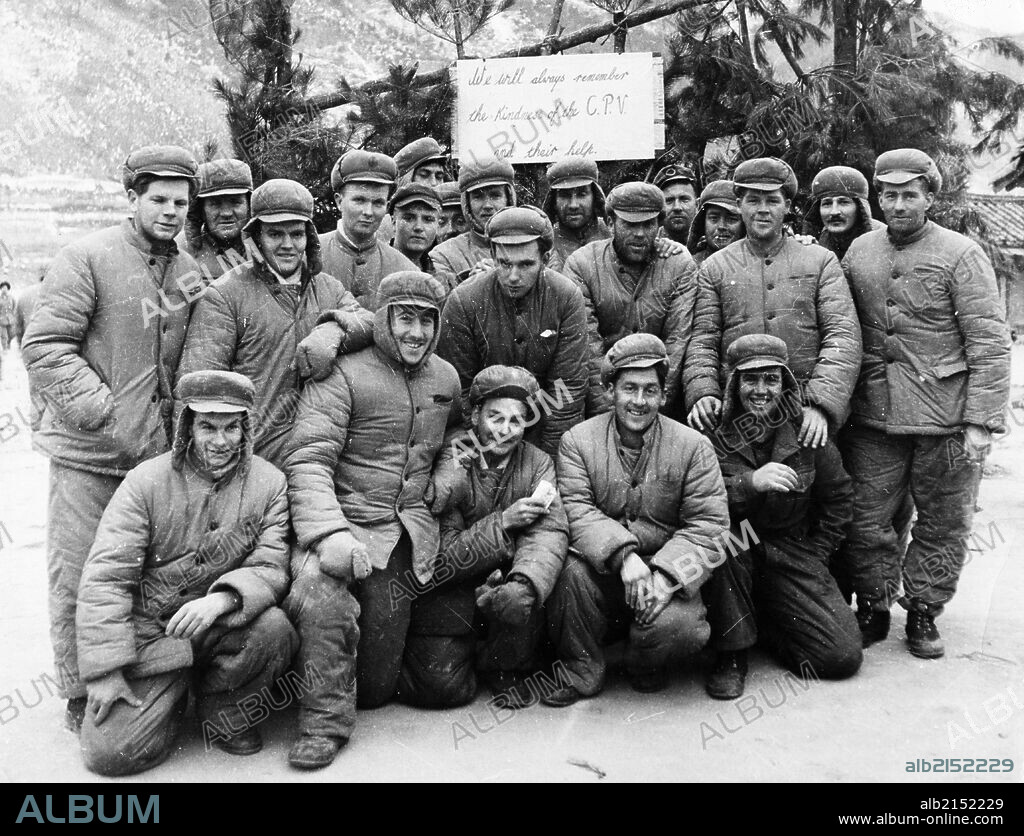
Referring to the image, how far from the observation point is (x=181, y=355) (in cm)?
409

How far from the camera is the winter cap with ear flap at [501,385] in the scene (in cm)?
406

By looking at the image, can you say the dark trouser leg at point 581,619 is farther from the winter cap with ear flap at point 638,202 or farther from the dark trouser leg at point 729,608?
the winter cap with ear flap at point 638,202

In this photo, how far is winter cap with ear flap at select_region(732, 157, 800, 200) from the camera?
183 inches

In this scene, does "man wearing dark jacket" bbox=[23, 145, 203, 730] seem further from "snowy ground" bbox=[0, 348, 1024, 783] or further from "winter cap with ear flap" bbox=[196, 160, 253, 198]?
"winter cap with ear flap" bbox=[196, 160, 253, 198]

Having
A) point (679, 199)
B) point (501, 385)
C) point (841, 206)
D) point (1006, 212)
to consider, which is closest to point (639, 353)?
point (501, 385)

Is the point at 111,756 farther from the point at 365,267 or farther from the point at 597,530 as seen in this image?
the point at 365,267

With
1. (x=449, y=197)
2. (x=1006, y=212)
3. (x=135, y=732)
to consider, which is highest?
(x=1006, y=212)

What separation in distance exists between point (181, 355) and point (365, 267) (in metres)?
1.20

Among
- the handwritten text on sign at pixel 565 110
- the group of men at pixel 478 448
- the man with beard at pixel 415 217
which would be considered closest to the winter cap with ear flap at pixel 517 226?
the group of men at pixel 478 448

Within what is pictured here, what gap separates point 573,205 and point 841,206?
1.54m

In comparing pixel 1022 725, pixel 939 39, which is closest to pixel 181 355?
pixel 1022 725

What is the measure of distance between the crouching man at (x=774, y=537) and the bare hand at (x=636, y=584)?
1.50 ft

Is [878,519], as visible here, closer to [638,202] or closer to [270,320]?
[638,202]

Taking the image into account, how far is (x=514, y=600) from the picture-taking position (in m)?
3.82
